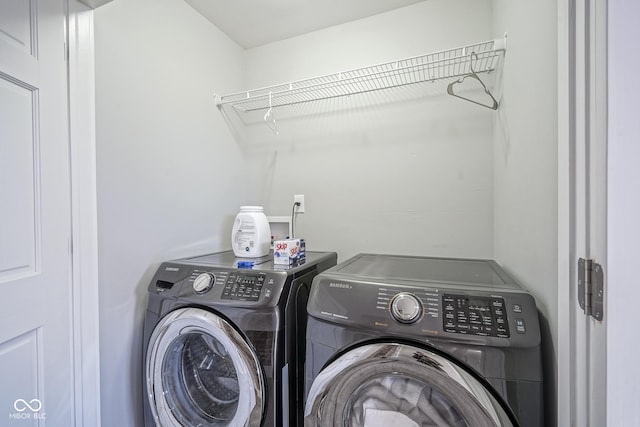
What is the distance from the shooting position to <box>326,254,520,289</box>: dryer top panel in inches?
37.4

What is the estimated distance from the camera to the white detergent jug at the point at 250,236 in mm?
1452

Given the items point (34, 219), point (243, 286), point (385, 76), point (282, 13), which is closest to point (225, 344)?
point (243, 286)

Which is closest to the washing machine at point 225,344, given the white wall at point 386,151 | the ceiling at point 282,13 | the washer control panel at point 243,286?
the washer control panel at point 243,286

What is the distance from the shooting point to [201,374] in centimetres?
124

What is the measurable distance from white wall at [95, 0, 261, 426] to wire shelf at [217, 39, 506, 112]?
0.32 meters

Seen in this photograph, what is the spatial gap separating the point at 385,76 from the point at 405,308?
4.38 feet

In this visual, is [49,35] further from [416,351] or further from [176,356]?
[416,351]

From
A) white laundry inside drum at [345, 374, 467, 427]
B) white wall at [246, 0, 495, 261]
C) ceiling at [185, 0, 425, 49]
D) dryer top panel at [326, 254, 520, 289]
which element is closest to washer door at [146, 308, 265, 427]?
white laundry inside drum at [345, 374, 467, 427]

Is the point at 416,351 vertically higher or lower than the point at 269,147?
lower

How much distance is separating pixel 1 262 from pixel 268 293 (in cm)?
84

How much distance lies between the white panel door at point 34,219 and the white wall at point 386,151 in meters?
1.15

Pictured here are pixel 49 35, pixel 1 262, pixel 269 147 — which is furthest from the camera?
pixel 269 147

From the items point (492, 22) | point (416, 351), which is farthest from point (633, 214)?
point (492, 22)

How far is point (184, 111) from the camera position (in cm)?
153
